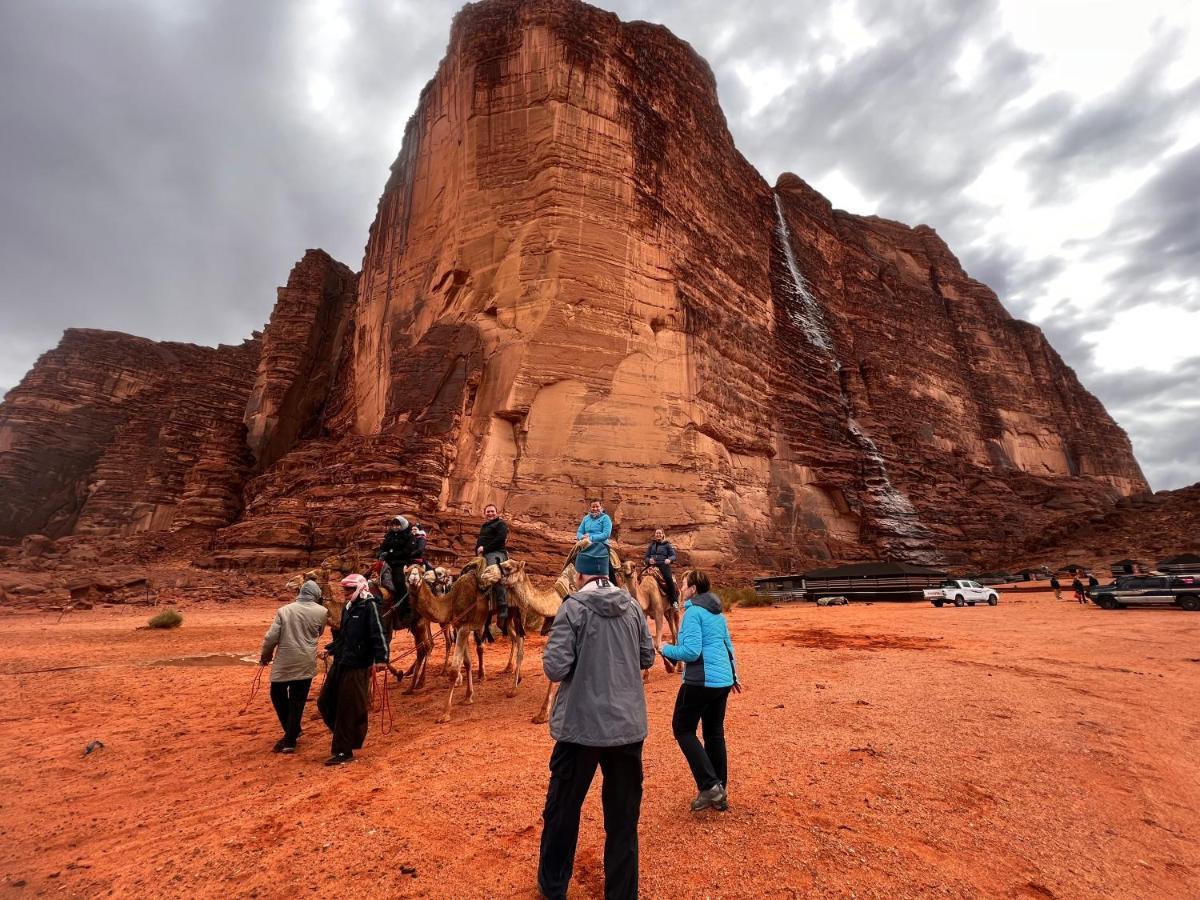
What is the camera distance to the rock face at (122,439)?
37.2 metres

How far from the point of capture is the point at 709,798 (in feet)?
11.8

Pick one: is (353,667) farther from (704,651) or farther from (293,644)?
(704,651)

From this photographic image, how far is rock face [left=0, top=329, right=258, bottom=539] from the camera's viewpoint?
1465 inches

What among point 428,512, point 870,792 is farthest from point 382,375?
point 870,792

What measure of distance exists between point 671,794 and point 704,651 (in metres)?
1.15

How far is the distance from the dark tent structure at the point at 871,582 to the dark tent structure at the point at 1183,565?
30.4ft

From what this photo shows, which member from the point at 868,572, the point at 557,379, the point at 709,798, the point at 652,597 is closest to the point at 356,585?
the point at 709,798

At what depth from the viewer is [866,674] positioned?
8023 millimetres

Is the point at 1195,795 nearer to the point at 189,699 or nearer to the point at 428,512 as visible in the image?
the point at 189,699

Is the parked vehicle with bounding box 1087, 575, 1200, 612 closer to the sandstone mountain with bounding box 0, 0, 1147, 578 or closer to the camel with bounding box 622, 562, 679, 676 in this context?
the sandstone mountain with bounding box 0, 0, 1147, 578

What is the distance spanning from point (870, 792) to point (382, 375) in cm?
2968

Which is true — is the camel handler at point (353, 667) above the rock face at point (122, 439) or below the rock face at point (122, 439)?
below

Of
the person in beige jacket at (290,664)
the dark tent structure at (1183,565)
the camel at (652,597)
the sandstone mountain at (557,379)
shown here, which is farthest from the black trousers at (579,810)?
the dark tent structure at (1183,565)

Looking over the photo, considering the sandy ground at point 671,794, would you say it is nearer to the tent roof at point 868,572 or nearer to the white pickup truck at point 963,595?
the white pickup truck at point 963,595
